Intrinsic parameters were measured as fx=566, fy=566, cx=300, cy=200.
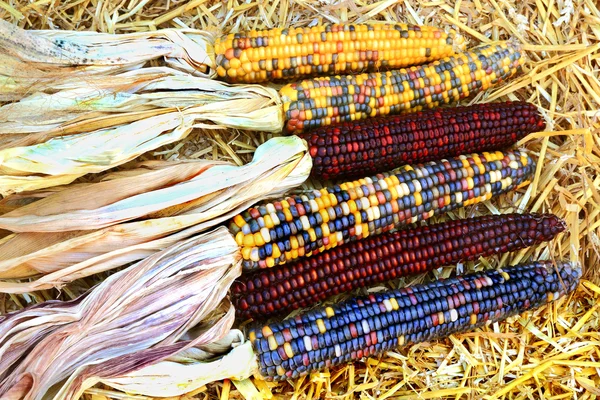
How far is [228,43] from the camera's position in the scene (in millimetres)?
3006

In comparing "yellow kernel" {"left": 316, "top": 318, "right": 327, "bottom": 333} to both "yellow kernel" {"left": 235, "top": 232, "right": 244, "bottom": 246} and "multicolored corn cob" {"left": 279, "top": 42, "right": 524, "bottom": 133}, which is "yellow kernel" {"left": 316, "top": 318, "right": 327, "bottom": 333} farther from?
"multicolored corn cob" {"left": 279, "top": 42, "right": 524, "bottom": 133}

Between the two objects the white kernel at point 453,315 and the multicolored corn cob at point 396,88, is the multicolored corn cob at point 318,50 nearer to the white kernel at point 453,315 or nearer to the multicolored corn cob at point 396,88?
the multicolored corn cob at point 396,88

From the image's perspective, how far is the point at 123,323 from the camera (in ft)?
8.63

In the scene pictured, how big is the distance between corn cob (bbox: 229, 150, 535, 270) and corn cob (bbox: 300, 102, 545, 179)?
70 millimetres

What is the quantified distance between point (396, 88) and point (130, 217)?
1576 millimetres

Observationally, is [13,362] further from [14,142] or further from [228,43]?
[228,43]

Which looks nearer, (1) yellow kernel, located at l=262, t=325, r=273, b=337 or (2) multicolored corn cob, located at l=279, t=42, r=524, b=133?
(1) yellow kernel, located at l=262, t=325, r=273, b=337

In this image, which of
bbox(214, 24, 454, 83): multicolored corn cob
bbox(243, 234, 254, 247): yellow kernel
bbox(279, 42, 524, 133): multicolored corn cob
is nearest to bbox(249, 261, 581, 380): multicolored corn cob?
bbox(243, 234, 254, 247): yellow kernel

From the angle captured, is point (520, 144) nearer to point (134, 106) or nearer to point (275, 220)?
point (275, 220)

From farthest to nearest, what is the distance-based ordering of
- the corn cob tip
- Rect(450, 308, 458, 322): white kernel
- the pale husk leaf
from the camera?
the corn cob tip, Rect(450, 308, 458, 322): white kernel, the pale husk leaf

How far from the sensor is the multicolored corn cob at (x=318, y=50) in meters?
3.00

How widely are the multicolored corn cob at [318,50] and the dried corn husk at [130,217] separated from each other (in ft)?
1.58

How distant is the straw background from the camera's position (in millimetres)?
3051

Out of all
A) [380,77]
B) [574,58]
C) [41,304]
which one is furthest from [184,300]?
[574,58]
